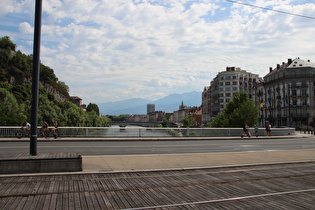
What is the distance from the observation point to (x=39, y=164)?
8.92m

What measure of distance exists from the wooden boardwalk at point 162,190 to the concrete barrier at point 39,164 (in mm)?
416

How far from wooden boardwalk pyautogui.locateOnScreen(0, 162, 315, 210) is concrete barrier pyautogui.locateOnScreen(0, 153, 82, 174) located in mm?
416

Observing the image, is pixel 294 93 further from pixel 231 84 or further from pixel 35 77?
pixel 35 77

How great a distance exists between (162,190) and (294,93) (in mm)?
91292

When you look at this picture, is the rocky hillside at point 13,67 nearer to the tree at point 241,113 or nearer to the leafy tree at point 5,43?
the leafy tree at point 5,43

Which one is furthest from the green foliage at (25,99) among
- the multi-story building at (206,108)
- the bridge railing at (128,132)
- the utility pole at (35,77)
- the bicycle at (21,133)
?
the multi-story building at (206,108)

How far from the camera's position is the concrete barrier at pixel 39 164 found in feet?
28.2

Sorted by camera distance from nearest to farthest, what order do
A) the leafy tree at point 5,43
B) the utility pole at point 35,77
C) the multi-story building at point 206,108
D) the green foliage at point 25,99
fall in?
the utility pole at point 35,77 < the green foliage at point 25,99 < the leafy tree at point 5,43 < the multi-story building at point 206,108

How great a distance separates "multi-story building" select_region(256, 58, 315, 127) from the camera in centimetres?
8500

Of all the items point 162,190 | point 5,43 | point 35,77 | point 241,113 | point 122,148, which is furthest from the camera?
point 5,43

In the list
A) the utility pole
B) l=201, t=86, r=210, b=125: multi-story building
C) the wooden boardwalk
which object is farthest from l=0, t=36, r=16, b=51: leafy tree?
the wooden boardwalk

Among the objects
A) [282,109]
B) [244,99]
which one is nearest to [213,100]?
[282,109]

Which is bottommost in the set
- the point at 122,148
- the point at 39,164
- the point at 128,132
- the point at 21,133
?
the point at 122,148

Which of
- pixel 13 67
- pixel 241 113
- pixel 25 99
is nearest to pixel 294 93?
pixel 241 113
